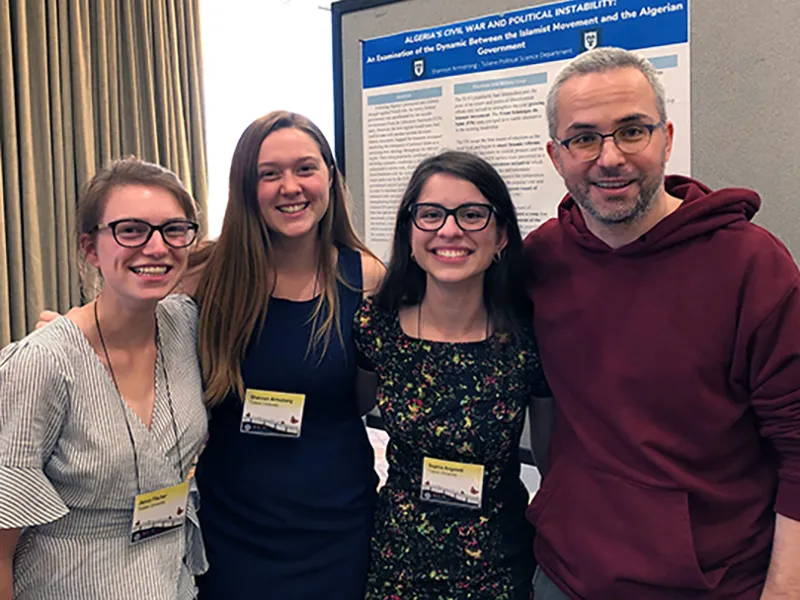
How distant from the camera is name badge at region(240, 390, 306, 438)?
1578 mm

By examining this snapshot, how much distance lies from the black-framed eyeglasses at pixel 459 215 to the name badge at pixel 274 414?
0.49 metres

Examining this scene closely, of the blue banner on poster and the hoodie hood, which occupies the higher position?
the blue banner on poster

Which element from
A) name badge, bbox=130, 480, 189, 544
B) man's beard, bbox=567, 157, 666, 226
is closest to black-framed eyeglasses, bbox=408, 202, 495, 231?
man's beard, bbox=567, 157, 666, 226

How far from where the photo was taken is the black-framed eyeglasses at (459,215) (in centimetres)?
148

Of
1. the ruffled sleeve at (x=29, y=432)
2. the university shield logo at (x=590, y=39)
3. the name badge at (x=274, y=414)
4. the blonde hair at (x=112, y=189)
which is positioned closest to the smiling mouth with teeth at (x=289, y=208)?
the blonde hair at (x=112, y=189)

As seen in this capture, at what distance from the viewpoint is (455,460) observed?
1.47m

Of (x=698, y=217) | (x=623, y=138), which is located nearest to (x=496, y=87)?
(x=623, y=138)

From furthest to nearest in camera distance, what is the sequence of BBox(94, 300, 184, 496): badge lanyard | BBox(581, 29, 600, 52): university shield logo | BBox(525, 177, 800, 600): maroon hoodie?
1. BBox(581, 29, 600, 52): university shield logo
2. BBox(94, 300, 184, 496): badge lanyard
3. BBox(525, 177, 800, 600): maroon hoodie

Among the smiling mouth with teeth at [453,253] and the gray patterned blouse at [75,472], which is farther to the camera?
the smiling mouth with teeth at [453,253]

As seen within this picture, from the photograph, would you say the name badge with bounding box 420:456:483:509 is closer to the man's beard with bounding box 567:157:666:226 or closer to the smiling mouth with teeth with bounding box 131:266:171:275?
the man's beard with bounding box 567:157:666:226

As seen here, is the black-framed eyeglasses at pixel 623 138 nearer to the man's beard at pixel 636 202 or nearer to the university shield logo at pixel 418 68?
the man's beard at pixel 636 202

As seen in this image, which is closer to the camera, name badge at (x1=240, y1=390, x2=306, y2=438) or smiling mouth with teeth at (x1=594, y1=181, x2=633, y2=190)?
smiling mouth with teeth at (x1=594, y1=181, x2=633, y2=190)

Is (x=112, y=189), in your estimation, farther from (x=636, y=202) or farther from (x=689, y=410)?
(x=689, y=410)

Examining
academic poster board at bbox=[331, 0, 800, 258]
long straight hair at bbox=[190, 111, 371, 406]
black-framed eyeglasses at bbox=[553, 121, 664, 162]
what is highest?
academic poster board at bbox=[331, 0, 800, 258]
